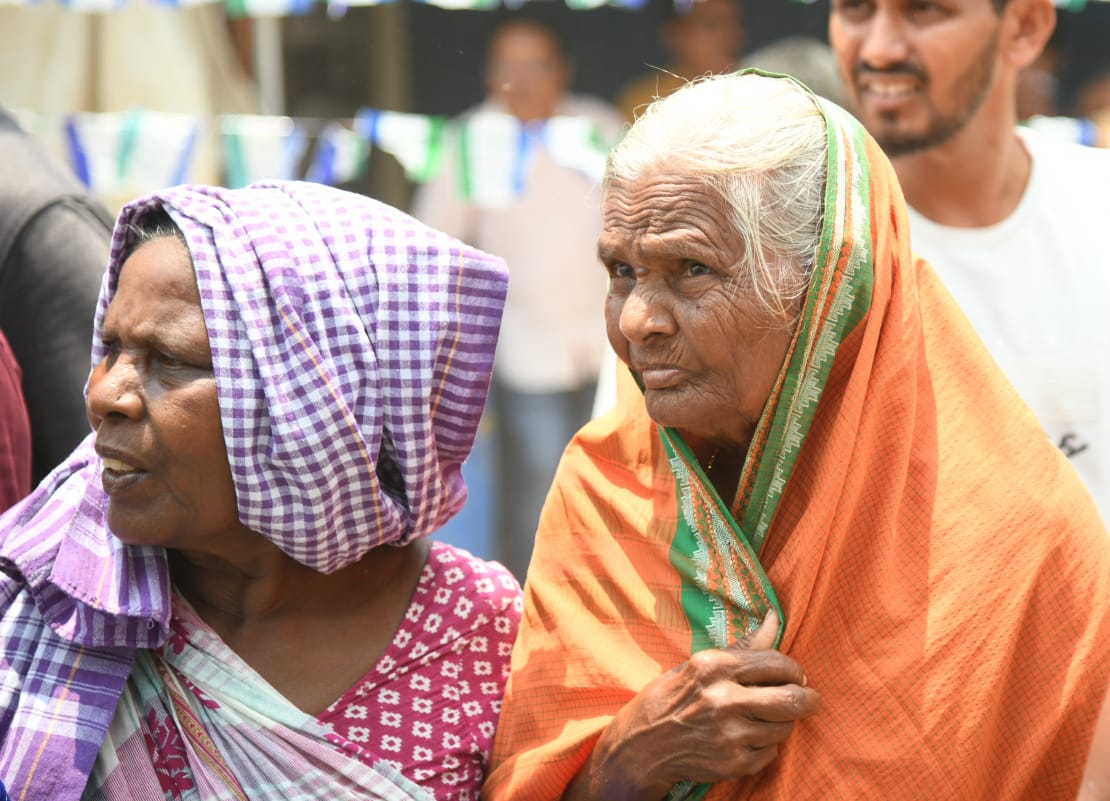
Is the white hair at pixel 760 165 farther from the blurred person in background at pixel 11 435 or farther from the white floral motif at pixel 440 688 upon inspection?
the blurred person in background at pixel 11 435

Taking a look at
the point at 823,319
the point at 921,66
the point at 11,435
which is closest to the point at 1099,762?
the point at 823,319

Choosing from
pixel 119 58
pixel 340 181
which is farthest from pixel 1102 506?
pixel 119 58

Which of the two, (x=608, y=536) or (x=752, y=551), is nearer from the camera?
(x=752, y=551)

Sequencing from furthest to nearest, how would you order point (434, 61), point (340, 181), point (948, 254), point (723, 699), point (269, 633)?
point (434, 61)
point (340, 181)
point (948, 254)
point (269, 633)
point (723, 699)

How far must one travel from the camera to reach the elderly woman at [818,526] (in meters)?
2.48

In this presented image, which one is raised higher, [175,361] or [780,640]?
[175,361]

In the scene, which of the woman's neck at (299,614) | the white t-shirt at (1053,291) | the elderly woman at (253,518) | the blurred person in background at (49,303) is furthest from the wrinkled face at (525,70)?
the woman's neck at (299,614)

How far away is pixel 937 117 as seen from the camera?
3.81 metres

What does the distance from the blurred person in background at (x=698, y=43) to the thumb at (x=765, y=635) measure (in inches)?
150

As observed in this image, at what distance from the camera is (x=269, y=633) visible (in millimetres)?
2744

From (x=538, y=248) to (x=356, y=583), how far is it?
3601mm

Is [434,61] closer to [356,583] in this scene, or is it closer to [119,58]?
[119,58]

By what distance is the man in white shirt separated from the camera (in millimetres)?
3623

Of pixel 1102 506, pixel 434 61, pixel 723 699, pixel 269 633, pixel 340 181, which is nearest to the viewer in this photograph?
pixel 723 699
